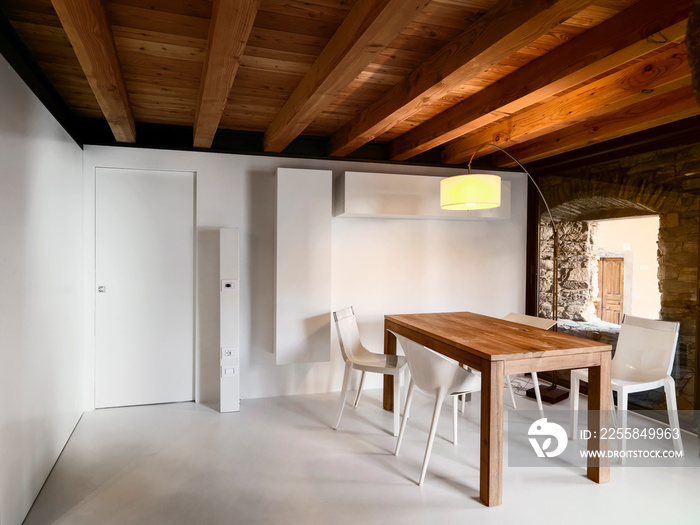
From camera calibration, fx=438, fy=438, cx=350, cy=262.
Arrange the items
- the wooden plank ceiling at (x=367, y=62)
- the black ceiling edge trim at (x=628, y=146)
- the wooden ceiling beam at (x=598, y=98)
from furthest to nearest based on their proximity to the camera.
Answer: the black ceiling edge trim at (x=628, y=146) → the wooden ceiling beam at (x=598, y=98) → the wooden plank ceiling at (x=367, y=62)

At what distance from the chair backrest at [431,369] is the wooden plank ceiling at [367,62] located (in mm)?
1506

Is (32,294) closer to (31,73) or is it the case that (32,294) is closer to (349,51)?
(31,73)

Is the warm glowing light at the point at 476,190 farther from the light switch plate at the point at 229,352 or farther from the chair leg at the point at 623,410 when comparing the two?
the light switch plate at the point at 229,352

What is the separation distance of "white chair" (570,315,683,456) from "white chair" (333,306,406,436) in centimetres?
123

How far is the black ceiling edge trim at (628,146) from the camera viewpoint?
3.17 m

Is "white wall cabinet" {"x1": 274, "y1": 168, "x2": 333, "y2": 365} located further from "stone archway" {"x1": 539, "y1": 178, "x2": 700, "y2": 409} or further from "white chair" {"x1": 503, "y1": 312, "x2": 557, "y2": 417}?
"stone archway" {"x1": 539, "y1": 178, "x2": 700, "y2": 409}

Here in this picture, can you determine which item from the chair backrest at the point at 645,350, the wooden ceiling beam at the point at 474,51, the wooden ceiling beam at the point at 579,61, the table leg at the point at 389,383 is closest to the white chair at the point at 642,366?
the chair backrest at the point at 645,350

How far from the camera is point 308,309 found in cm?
384

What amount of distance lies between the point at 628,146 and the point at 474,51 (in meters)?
2.29

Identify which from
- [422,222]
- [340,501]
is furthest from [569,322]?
[340,501]

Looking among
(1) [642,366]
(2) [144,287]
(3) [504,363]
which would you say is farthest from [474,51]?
(2) [144,287]

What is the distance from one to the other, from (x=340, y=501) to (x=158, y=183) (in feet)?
9.56

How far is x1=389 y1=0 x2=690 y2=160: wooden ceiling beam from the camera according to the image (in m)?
1.89

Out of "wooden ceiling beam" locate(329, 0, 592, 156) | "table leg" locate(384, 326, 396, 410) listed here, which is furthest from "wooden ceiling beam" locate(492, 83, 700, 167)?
"table leg" locate(384, 326, 396, 410)
